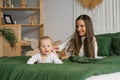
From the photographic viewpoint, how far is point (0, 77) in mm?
2186

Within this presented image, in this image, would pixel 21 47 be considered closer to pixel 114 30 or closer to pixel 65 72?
pixel 114 30

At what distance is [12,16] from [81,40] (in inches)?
94.8

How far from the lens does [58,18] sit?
4.93m

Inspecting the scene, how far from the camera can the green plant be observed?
183 inches

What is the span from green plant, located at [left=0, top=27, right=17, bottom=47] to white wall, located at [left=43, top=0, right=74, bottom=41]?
633mm

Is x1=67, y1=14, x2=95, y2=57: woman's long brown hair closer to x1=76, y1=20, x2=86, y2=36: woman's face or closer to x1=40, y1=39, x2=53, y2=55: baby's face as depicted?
x1=76, y1=20, x2=86, y2=36: woman's face

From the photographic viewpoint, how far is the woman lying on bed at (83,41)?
3.01 metres

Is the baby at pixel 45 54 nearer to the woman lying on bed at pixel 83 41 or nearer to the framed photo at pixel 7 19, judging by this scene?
the woman lying on bed at pixel 83 41

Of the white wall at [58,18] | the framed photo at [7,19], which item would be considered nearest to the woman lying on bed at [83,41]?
the white wall at [58,18]

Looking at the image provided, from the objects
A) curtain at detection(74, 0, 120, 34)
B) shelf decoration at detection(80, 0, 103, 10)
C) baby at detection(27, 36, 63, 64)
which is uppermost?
shelf decoration at detection(80, 0, 103, 10)

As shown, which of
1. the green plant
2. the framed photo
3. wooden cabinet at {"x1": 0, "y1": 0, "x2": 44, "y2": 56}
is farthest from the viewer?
the framed photo

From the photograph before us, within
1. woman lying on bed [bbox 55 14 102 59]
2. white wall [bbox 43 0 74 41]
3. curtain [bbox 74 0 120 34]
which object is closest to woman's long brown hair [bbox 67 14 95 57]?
woman lying on bed [bbox 55 14 102 59]

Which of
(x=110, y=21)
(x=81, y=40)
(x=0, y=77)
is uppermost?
(x=110, y=21)

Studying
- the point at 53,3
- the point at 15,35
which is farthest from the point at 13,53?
the point at 53,3
